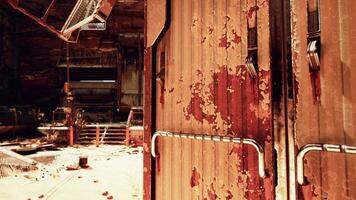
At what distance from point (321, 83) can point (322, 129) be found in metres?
0.23

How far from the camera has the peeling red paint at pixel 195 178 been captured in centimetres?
205

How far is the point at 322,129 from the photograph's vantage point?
1388mm

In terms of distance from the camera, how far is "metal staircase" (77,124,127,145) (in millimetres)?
12494

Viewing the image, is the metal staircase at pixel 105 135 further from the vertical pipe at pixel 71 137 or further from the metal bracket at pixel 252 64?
the metal bracket at pixel 252 64

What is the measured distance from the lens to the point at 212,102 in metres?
1.96

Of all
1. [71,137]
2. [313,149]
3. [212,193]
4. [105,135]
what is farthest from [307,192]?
[105,135]

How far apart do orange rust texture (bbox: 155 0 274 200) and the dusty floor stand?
9.12 ft

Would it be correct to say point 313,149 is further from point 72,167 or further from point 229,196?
point 72,167

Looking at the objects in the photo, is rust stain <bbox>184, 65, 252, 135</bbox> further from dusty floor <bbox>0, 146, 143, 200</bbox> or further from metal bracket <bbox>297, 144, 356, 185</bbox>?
dusty floor <bbox>0, 146, 143, 200</bbox>

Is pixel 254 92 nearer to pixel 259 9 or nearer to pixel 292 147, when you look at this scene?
pixel 292 147

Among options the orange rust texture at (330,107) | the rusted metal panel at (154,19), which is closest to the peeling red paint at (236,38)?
the orange rust texture at (330,107)

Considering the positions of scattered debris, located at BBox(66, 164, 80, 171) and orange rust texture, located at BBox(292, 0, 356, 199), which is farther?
scattered debris, located at BBox(66, 164, 80, 171)

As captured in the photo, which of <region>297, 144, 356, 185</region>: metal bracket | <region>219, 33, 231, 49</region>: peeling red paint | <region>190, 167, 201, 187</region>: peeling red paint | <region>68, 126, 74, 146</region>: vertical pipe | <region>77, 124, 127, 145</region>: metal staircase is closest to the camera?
<region>297, 144, 356, 185</region>: metal bracket

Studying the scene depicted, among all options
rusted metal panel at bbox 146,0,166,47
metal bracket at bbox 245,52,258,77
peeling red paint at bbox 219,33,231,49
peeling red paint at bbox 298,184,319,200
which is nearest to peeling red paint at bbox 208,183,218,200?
peeling red paint at bbox 298,184,319,200
